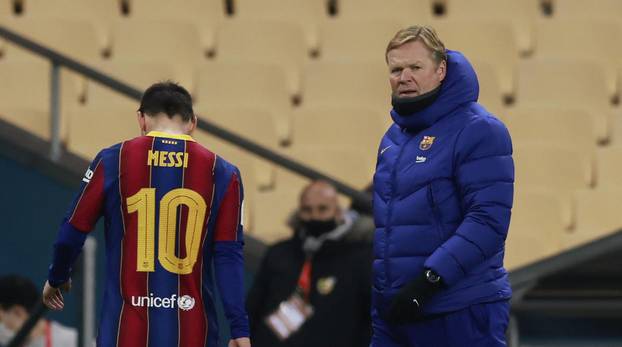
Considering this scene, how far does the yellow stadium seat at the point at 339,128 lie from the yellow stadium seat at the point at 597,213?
3.63 ft

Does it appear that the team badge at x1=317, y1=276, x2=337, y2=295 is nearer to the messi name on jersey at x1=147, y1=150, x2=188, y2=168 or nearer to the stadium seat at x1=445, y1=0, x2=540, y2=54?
the messi name on jersey at x1=147, y1=150, x2=188, y2=168

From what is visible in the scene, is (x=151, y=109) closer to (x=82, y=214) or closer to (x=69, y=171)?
(x=82, y=214)

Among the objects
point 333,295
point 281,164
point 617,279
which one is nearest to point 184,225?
point 333,295

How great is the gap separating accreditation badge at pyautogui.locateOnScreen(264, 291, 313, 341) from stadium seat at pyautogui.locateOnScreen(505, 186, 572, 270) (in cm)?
210

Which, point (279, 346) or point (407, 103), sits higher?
point (407, 103)

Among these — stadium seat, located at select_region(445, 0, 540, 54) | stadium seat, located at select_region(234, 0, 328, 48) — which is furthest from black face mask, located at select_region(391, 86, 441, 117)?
stadium seat, located at select_region(445, 0, 540, 54)

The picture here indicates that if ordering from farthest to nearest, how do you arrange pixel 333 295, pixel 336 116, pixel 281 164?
pixel 336 116 < pixel 281 164 < pixel 333 295

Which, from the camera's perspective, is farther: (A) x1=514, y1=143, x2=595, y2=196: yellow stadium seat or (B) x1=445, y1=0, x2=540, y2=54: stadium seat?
(B) x1=445, y1=0, x2=540, y2=54: stadium seat

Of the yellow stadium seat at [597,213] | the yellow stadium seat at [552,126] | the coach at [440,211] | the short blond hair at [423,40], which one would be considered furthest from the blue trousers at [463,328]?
the yellow stadium seat at [552,126]

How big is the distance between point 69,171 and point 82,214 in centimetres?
311

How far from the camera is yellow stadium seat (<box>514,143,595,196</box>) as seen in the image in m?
8.86

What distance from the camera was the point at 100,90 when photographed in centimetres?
858

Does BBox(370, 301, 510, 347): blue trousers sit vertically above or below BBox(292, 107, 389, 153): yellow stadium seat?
above

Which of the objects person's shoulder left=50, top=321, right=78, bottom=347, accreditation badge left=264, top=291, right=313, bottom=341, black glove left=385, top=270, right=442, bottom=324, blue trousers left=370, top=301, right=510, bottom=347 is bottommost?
person's shoulder left=50, top=321, right=78, bottom=347
